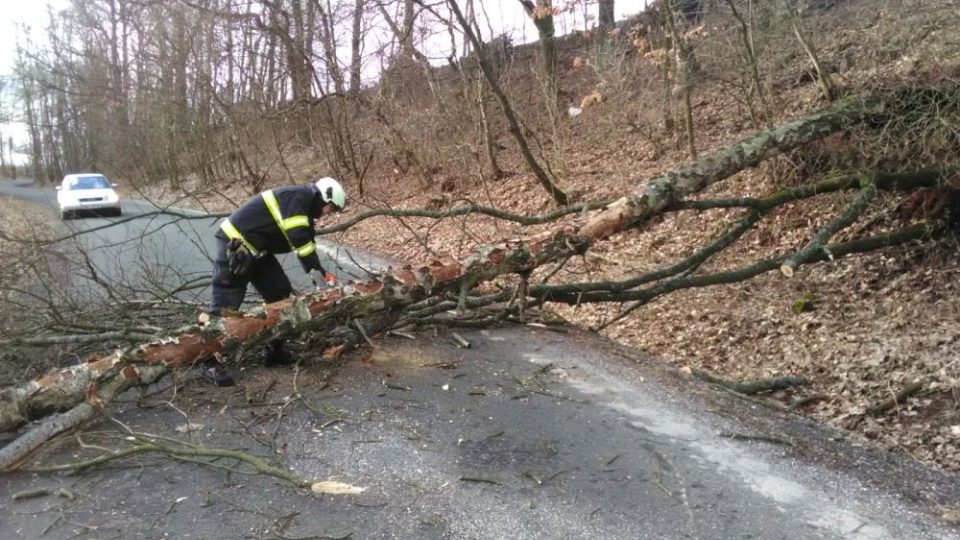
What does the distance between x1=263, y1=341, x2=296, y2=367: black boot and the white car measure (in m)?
16.5

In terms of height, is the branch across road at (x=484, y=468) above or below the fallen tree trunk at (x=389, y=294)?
below

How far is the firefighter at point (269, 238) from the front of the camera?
17.7 feet

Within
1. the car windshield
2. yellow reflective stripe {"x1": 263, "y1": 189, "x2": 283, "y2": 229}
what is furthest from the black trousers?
the car windshield

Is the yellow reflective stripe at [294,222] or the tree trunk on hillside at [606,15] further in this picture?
the tree trunk on hillside at [606,15]

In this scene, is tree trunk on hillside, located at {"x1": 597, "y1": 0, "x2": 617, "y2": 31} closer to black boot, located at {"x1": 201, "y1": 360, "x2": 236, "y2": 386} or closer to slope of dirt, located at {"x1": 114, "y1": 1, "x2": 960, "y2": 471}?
slope of dirt, located at {"x1": 114, "y1": 1, "x2": 960, "y2": 471}

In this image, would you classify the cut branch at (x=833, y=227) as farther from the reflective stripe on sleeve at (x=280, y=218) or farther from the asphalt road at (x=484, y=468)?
the reflective stripe on sleeve at (x=280, y=218)

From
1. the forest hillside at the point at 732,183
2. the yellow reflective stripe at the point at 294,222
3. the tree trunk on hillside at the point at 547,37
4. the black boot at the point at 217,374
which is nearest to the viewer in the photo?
the black boot at the point at 217,374

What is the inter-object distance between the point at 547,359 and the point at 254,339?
247 centimetres

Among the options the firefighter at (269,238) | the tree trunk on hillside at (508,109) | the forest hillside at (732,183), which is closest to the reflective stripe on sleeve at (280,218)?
the firefighter at (269,238)

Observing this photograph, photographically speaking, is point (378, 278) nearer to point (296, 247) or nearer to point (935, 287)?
point (296, 247)

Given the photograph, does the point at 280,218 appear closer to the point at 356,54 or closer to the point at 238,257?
the point at 238,257

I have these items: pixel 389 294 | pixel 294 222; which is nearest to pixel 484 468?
pixel 389 294

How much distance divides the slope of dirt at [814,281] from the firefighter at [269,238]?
1968 mm

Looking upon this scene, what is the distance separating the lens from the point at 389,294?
5492 mm
